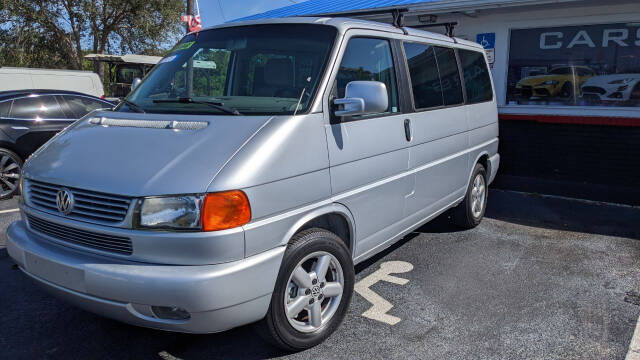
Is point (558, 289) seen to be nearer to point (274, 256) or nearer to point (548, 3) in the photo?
point (274, 256)

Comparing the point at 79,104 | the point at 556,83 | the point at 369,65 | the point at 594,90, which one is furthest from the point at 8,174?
the point at 594,90

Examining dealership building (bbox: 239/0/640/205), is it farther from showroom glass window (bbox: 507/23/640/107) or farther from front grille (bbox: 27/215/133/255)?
front grille (bbox: 27/215/133/255)

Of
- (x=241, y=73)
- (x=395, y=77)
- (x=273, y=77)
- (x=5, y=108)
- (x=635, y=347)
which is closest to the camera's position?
(x=635, y=347)

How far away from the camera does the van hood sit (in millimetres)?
2611

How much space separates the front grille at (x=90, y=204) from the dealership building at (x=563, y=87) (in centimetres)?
505

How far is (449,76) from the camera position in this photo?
4.96 meters

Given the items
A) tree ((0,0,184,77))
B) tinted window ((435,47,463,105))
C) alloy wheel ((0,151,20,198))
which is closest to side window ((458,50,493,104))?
tinted window ((435,47,463,105))

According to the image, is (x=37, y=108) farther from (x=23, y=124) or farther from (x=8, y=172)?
(x=8, y=172)

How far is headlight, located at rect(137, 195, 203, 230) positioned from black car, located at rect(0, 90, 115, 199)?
245 inches

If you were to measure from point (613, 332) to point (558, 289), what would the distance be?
29.6 inches

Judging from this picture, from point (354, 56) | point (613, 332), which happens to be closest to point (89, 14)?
point (354, 56)

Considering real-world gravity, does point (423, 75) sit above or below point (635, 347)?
above

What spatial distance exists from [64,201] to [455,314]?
270cm

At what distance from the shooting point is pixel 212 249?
252cm
